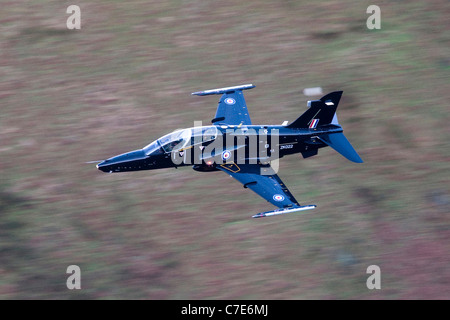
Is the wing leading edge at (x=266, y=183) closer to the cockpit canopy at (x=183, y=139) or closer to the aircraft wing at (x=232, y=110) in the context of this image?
the cockpit canopy at (x=183, y=139)

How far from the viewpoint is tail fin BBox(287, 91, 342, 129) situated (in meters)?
28.4

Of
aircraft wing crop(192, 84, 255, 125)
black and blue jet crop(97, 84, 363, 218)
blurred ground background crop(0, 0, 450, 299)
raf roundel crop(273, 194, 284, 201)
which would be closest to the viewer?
raf roundel crop(273, 194, 284, 201)

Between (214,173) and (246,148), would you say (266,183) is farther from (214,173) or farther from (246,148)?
(214,173)

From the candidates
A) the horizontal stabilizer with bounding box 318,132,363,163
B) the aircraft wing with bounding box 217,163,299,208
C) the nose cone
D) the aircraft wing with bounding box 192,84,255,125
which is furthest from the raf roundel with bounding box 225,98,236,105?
the nose cone

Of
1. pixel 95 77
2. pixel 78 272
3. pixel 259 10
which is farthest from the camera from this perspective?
pixel 259 10

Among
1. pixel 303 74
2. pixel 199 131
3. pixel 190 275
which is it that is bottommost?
pixel 190 275

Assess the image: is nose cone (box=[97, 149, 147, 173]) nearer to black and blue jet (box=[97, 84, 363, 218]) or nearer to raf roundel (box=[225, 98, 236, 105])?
black and blue jet (box=[97, 84, 363, 218])

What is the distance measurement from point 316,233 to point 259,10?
1596 centimetres

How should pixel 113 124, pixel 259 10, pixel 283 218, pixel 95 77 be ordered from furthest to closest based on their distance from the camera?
1. pixel 259 10
2. pixel 95 77
3. pixel 113 124
4. pixel 283 218

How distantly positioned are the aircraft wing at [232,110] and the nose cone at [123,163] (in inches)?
152

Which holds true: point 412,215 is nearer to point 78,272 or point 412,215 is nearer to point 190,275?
point 190,275

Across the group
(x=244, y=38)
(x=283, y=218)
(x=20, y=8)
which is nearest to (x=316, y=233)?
(x=283, y=218)

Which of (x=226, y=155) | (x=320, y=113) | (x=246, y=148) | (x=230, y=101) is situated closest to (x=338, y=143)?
(x=320, y=113)

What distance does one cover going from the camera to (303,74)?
35.6 metres
